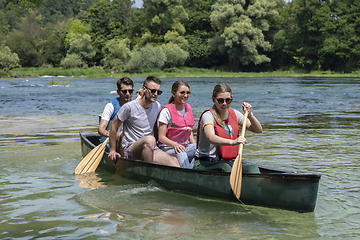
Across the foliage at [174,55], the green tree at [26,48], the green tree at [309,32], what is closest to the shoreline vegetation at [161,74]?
the foliage at [174,55]

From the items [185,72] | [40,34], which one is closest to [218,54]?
[185,72]

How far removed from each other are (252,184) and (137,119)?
1826 millimetres

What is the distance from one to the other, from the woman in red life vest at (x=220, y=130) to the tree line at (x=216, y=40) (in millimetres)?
48558

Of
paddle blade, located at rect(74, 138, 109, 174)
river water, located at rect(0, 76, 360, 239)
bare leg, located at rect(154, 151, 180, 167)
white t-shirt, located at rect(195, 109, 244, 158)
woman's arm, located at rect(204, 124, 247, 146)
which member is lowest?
river water, located at rect(0, 76, 360, 239)

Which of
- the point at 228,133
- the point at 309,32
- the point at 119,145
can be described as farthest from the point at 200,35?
the point at 228,133

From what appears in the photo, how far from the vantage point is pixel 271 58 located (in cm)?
6109

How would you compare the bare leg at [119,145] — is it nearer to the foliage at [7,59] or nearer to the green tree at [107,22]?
the foliage at [7,59]

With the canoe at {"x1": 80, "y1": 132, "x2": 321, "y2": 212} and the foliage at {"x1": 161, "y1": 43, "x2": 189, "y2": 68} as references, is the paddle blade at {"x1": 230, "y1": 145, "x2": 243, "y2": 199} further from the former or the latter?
the foliage at {"x1": 161, "y1": 43, "x2": 189, "y2": 68}

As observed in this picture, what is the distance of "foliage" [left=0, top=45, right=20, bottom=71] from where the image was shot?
5896cm

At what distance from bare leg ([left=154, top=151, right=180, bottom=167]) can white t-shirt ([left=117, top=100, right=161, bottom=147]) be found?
14.6 inches

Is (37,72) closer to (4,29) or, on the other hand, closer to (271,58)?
(271,58)

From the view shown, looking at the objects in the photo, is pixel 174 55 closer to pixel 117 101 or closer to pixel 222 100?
pixel 117 101

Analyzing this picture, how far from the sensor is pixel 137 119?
588cm

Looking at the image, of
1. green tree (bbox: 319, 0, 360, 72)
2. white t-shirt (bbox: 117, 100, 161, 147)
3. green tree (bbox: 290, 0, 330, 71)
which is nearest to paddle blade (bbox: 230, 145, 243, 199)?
white t-shirt (bbox: 117, 100, 161, 147)
